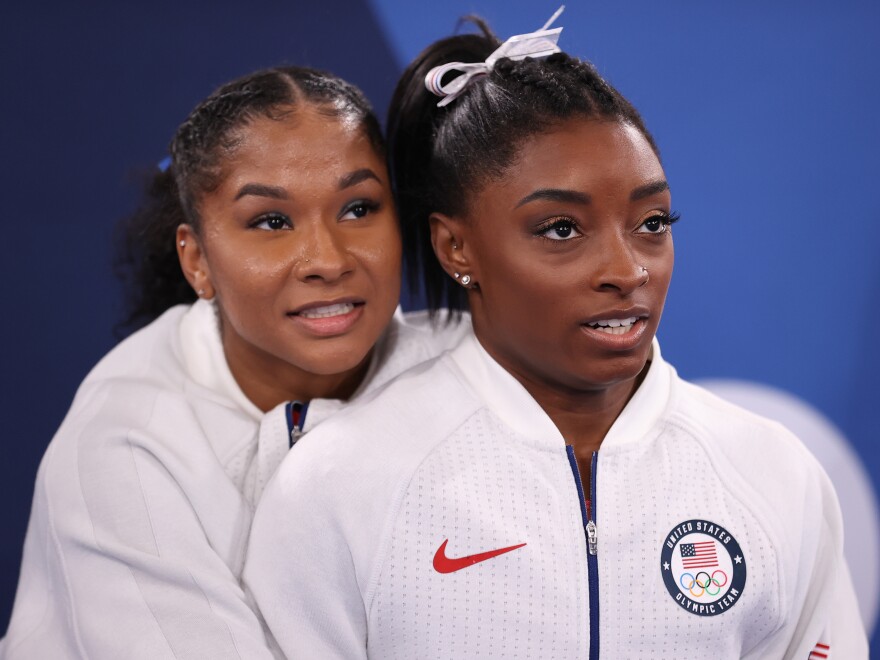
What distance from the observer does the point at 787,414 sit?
189 centimetres

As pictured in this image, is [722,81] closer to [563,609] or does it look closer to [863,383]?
[863,383]

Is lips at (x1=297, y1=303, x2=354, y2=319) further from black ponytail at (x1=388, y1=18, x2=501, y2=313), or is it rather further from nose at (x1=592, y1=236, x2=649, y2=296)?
nose at (x1=592, y1=236, x2=649, y2=296)

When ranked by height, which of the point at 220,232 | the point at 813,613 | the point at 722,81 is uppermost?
the point at 722,81

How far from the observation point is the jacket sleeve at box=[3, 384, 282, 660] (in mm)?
1079

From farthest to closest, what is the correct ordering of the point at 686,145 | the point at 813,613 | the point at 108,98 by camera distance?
the point at 686,145
the point at 108,98
the point at 813,613

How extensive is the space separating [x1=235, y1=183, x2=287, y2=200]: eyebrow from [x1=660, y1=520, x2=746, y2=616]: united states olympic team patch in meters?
0.57

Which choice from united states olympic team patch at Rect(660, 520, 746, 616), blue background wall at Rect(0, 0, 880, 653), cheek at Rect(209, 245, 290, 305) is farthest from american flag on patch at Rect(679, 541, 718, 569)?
blue background wall at Rect(0, 0, 880, 653)

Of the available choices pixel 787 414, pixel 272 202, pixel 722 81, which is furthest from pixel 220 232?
pixel 787 414

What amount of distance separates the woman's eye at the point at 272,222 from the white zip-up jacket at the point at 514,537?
0.79ft

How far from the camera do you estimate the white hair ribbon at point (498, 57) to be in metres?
1.12

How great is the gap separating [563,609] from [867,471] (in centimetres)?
108

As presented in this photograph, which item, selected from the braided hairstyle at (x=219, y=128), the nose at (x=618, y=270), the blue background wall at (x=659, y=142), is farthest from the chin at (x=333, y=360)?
the blue background wall at (x=659, y=142)

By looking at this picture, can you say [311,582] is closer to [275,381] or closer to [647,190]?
[275,381]

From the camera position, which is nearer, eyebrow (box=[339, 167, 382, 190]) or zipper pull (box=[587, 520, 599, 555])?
zipper pull (box=[587, 520, 599, 555])
